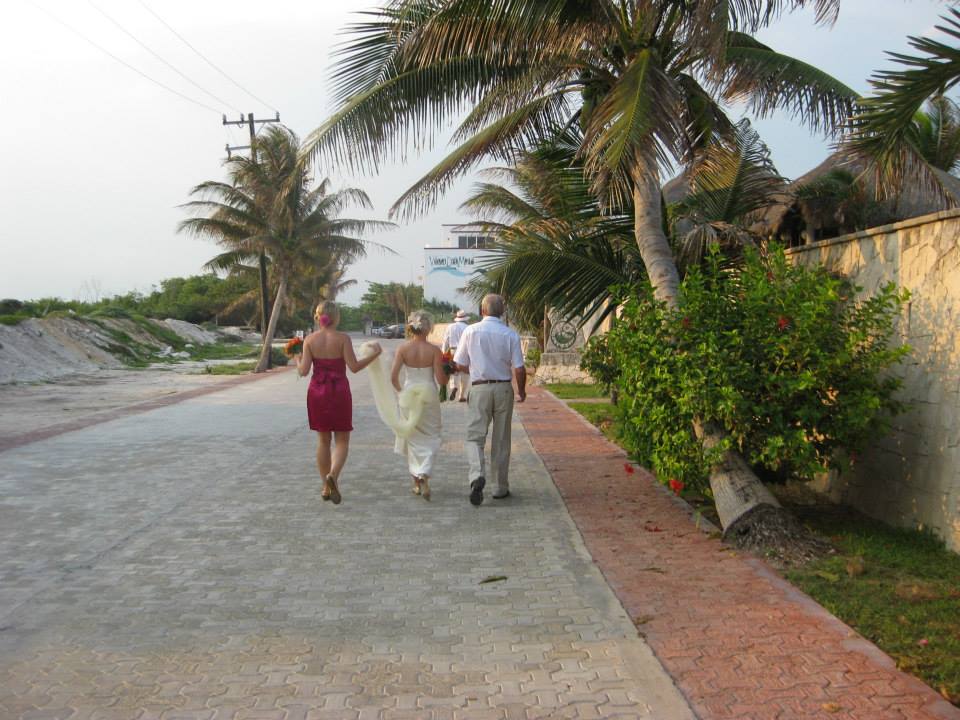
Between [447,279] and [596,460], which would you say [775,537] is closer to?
[596,460]

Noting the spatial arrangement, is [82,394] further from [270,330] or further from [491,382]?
[491,382]

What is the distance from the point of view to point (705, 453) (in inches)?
246

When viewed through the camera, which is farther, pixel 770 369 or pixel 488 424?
pixel 488 424

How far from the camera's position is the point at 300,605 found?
4.95 m

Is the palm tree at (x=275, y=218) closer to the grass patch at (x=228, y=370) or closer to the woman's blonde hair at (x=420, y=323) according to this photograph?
the grass patch at (x=228, y=370)

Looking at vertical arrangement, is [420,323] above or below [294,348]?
above

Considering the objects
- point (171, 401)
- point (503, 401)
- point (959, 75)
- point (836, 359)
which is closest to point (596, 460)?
point (503, 401)

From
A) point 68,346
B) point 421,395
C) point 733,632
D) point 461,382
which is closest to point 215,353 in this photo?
point 68,346

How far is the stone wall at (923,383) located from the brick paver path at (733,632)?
1.37m

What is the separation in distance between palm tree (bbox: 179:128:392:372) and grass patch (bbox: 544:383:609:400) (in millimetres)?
10777

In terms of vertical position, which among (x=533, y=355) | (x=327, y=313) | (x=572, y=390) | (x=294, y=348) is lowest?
(x=572, y=390)

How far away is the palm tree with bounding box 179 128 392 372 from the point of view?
27.5 metres

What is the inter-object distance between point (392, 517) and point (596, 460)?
3574 millimetres

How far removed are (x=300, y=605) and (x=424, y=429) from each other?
3.25 meters
